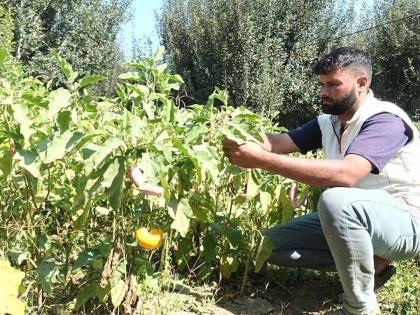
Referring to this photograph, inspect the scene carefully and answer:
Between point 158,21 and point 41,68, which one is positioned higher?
point 158,21

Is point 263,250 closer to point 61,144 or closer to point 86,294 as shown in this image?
point 86,294

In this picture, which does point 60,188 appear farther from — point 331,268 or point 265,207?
point 331,268

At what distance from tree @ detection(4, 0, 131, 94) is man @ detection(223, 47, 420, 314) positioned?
31.1 feet

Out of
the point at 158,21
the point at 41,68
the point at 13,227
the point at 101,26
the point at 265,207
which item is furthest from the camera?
the point at 158,21

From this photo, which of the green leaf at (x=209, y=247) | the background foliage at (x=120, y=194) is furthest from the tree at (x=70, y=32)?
the green leaf at (x=209, y=247)

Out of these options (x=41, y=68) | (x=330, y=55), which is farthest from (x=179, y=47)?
(x=330, y=55)

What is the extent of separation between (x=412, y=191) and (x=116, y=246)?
1122 millimetres

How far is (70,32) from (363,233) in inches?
440

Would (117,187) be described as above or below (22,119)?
below

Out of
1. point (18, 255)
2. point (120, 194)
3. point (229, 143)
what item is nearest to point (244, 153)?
point (229, 143)

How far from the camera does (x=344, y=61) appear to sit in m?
2.06

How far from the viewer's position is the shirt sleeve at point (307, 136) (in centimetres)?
234

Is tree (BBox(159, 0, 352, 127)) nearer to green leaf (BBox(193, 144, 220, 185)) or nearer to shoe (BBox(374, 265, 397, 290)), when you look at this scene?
shoe (BBox(374, 265, 397, 290))

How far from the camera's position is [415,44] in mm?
11438
